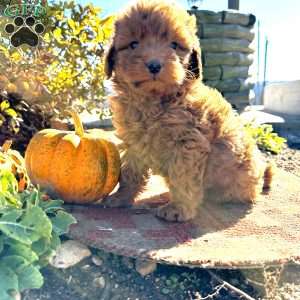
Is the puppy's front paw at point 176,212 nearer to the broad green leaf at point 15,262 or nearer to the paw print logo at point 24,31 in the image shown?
the broad green leaf at point 15,262

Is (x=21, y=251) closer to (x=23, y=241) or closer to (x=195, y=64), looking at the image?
(x=23, y=241)

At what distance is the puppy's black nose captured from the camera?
7.78 feet

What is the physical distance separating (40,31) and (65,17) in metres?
0.27

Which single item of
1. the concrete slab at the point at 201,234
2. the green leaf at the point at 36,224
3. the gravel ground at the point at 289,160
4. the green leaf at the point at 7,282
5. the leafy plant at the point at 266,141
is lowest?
the gravel ground at the point at 289,160

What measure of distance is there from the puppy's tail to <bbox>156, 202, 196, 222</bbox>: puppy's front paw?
1.16 m

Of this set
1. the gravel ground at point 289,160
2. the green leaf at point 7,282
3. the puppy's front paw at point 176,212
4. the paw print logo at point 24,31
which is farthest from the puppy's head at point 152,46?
the gravel ground at point 289,160

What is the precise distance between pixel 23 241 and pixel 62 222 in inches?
16.6

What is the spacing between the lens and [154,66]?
2371 mm

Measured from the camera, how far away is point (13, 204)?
2.18 m

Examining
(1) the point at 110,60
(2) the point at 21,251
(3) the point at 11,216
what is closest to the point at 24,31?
(1) the point at 110,60

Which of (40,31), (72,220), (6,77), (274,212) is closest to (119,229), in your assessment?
(72,220)

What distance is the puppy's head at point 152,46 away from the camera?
2.40 metres

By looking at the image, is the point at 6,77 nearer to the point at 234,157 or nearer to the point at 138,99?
the point at 138,99

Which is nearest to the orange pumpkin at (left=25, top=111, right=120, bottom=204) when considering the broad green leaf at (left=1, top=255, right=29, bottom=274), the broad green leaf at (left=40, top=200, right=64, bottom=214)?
the broad green leaf at (left=40, top=200, right=64, bottom=214)
